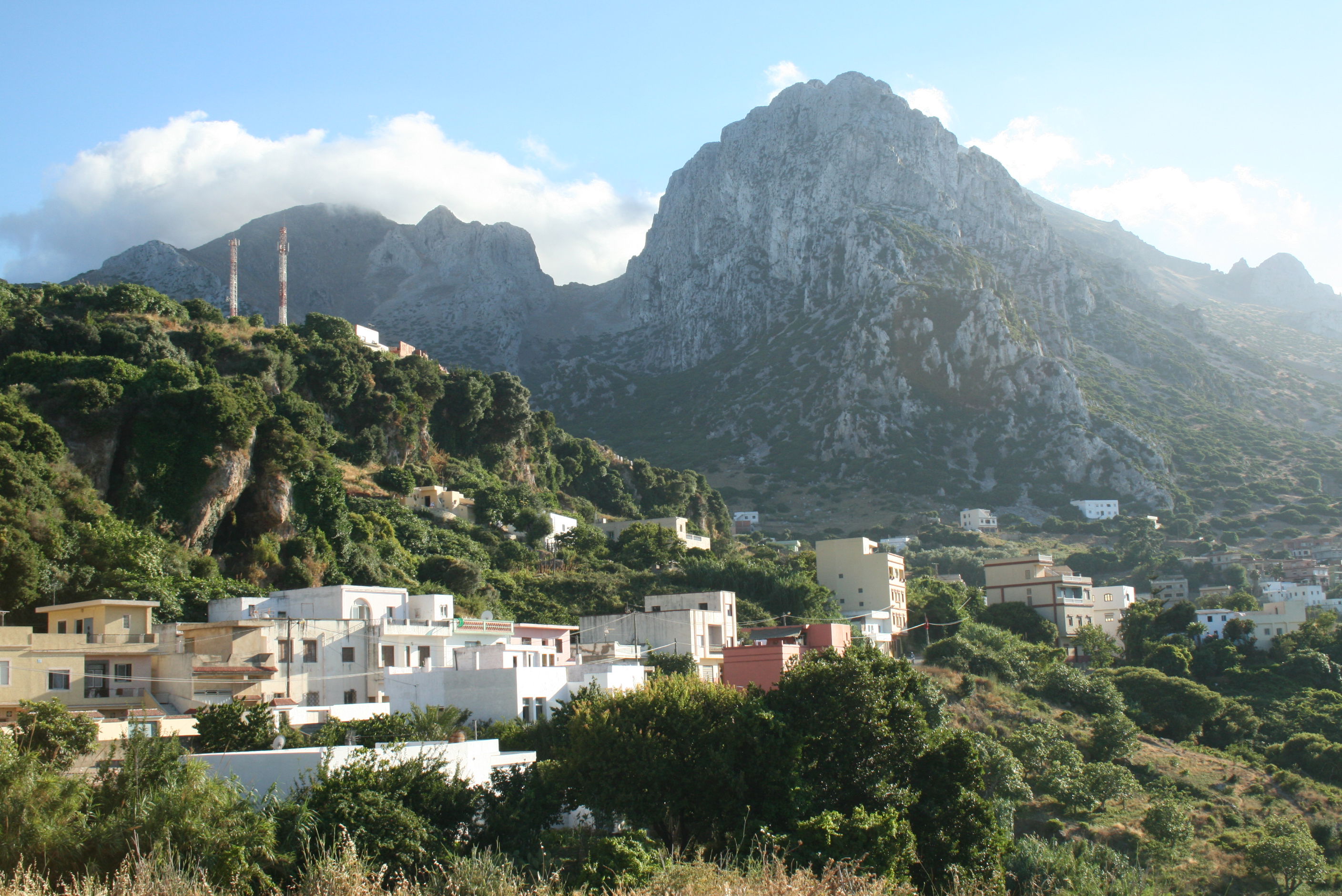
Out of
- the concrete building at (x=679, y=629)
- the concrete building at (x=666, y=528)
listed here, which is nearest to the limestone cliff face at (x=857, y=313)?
the concrete building at (x=666, y=528)

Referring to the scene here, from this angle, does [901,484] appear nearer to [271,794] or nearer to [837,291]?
[837,291]

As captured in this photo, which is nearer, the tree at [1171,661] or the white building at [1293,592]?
the tree at [1171,661]

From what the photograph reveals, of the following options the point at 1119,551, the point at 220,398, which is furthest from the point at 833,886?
the point at 1119,551

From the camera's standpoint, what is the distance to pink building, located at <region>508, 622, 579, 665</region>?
4334 cm

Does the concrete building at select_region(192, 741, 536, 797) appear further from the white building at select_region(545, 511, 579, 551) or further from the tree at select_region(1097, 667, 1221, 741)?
the tree at select_region(1097, 667, 1221, 741)

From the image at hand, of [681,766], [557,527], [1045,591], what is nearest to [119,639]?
[681,766]

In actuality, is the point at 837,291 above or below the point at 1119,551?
above

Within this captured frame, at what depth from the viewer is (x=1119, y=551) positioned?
9669cm

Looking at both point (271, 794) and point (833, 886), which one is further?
point (271, 794)

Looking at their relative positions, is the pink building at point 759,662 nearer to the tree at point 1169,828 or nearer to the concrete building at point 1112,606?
the tree at point 1169,828

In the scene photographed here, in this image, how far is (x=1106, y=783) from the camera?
41.4 m

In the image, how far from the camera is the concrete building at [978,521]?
10494 cm

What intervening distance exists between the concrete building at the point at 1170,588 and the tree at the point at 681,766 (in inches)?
2520

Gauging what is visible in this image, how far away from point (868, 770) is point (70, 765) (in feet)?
57.0
